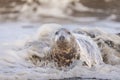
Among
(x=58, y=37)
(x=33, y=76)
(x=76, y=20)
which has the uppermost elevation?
(x=76, y=20)

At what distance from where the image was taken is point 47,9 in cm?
1367

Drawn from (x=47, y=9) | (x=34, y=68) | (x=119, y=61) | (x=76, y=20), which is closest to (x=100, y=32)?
(x=119, y=61)

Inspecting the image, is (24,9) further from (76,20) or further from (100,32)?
(100,32)

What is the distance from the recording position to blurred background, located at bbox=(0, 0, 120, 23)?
1276cm

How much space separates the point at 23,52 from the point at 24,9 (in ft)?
16.6

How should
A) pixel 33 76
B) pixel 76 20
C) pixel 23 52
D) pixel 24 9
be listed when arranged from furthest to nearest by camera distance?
pixel 24 9
pixel 76 20
pixel 23 52
pixel 33 76

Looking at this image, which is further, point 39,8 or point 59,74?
point 39,8

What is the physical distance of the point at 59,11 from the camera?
13.5m

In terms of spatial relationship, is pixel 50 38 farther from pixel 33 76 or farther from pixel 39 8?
pixel 39 8

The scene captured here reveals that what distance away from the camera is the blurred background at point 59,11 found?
1276 cm

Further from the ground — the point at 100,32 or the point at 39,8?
the point at 39,8

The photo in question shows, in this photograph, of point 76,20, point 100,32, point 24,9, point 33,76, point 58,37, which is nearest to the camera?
point 33,76

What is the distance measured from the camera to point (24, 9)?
44.2 feet

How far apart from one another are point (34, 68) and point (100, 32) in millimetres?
2101
